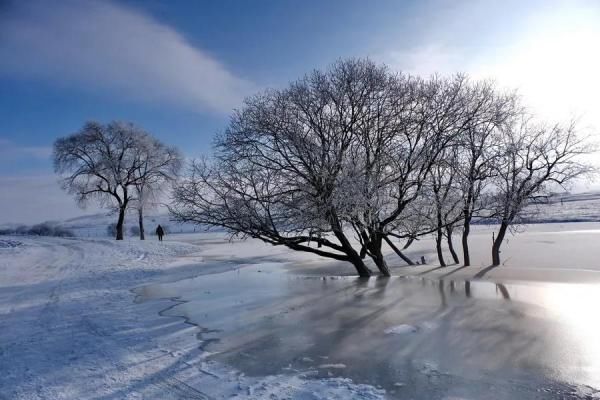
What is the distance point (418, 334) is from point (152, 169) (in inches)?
1268

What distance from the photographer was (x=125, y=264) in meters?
20.0

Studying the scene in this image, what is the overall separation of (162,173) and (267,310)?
2939cm

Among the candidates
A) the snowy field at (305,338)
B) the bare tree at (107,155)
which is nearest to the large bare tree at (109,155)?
the bare tree at (107,155)

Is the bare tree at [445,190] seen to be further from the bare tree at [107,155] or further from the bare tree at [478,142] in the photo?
the bare tree at [107,155]

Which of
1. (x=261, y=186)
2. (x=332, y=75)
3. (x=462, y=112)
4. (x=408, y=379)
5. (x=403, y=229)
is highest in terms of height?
(x=332, y=75)

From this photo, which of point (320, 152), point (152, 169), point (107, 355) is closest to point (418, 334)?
point (107, 355)

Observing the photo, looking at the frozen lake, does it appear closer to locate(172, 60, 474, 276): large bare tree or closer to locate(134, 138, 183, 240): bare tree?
locate(172, 60, 474, 276): large bare tree

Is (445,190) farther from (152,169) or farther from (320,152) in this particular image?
(152,169)

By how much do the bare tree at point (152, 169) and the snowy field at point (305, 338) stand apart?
2134 centimetres

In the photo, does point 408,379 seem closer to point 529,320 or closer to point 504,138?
point 529,320

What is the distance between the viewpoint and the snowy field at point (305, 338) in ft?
17.2

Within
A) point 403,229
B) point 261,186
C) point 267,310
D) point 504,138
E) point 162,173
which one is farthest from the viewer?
point 162,173

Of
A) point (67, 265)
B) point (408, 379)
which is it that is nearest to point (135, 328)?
point (408, 379)

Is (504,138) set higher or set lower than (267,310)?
higher
